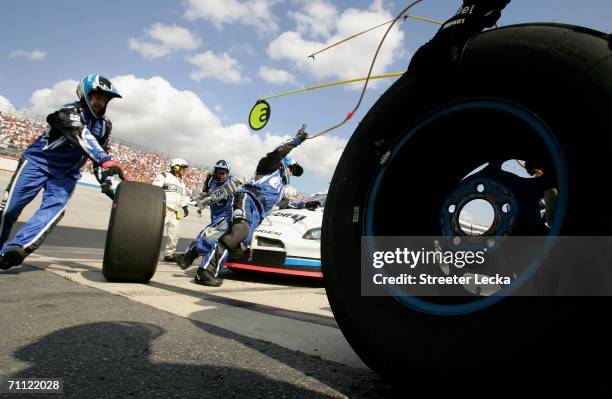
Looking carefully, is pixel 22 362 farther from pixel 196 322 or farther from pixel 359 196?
pixel 359 196

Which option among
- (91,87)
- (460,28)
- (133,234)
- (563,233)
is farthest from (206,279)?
(563,233)

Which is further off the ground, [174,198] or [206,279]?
[174,198]

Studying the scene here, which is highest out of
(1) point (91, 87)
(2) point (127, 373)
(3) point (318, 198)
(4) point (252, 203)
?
(1) point (91, 87)

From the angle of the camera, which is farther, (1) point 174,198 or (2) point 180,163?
(2) point 180,163

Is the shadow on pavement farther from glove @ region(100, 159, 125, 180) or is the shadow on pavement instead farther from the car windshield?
the car windshield

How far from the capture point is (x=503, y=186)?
Result: 1147 millimetres

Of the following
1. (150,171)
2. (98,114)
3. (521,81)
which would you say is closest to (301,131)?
(98,114)

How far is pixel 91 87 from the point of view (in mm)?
3385

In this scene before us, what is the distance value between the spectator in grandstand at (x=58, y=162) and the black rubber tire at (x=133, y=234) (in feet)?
1.49

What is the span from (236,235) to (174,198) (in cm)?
424

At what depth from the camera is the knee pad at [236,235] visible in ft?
13.0

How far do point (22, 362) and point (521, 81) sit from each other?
1542mm

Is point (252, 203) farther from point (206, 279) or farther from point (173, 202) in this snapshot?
point (173, 202)

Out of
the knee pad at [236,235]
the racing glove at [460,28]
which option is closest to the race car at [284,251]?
the knee pad at [236,235]
